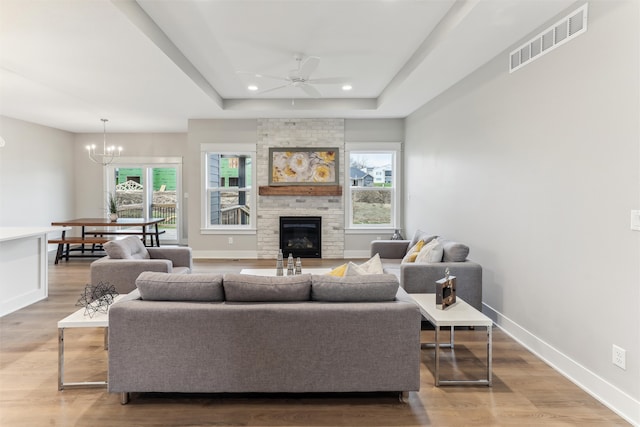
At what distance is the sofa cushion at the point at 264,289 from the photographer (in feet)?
7.96

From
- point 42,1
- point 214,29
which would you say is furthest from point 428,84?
point 42,1

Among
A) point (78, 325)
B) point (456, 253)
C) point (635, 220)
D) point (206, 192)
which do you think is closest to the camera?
point (635, 220)

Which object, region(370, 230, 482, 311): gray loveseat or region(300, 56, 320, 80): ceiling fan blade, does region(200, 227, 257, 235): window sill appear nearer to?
region(300, 56, 320, 80): ceiling fan blade

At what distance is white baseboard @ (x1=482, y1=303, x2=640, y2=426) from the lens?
229 centimetres

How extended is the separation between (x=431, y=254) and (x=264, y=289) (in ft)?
7.39

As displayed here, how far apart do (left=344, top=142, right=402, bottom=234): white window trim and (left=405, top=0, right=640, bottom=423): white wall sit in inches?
115

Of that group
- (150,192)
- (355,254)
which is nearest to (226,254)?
(355,254)

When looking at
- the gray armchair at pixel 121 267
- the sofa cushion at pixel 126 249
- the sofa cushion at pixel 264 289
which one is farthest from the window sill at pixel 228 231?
the sofa cushion at pixel 264 289

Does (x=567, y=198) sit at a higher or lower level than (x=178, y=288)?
higher

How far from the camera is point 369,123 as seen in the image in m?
7.45

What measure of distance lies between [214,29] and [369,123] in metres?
4.10

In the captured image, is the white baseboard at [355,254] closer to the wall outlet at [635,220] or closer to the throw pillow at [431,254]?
the throw pillow at [431,254]

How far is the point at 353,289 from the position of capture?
2459 millimetres

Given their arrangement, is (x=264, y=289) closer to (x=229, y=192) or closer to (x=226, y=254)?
(x=226, y=254)
